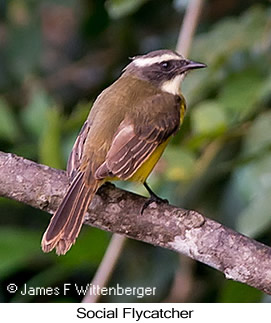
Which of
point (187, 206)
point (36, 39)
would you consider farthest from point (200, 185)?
point (36, 39)

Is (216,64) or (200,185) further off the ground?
(216,64)

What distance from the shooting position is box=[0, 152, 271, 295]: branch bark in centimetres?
229

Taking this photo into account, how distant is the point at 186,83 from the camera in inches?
128

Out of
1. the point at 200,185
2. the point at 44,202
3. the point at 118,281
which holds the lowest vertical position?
the point at 118,281

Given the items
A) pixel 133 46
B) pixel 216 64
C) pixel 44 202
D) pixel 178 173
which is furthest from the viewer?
pixel 133 46

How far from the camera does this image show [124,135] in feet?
9.30

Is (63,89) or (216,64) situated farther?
(63,89)

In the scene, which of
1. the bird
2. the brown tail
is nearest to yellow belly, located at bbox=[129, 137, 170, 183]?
the bird

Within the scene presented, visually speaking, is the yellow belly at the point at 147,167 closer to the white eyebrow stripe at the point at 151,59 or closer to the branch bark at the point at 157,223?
the branch bark at the point at 157,223

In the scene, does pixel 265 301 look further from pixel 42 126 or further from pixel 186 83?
pixel 42 126

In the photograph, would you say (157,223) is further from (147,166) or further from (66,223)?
(147,166)

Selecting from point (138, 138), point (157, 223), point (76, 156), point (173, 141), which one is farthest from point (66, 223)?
point (173, 141)

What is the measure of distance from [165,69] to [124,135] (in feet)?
1.67

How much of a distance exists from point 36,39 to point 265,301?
1.93 metres
